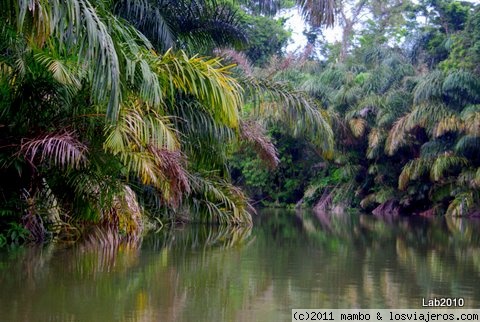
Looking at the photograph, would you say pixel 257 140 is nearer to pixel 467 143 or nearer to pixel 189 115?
pixel 189 115

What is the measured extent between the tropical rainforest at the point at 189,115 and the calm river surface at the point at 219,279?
1060mm

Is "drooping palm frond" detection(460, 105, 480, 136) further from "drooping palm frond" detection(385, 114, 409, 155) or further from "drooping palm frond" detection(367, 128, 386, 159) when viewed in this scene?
"drooping palm frond" detection(367, 128, 386, 159)

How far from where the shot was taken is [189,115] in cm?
1243

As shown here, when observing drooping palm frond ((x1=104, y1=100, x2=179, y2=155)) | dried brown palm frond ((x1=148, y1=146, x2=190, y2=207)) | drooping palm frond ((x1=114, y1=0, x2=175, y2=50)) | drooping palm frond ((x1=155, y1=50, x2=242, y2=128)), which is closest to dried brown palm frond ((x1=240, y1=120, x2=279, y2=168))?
drooping palm frond ((x1=114, y1=0, x2=175, y2=50))

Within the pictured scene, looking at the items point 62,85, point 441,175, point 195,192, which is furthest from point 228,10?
point 441,175

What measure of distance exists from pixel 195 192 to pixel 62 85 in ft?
19.3

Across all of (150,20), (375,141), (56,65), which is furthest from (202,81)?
(375,141)

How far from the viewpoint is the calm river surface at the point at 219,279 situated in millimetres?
4754

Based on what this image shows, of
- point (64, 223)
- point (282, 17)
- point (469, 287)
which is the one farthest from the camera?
point (282, 17)

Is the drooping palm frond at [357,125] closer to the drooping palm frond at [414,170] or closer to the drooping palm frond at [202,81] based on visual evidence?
the drooping palm frond at [414,170]

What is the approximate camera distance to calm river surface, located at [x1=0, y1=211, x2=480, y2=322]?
475 centimetres

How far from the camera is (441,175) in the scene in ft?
81.9

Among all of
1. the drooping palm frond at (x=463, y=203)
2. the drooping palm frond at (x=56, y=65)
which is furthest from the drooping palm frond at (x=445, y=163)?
the drooping palm frond at (x=56, y=65)

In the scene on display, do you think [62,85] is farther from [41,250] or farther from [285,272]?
[285,272]
